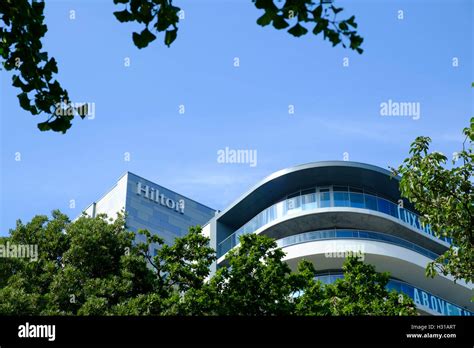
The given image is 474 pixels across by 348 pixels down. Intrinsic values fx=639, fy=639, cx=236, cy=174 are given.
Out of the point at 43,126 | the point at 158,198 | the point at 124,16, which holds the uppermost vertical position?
the point at 158,198

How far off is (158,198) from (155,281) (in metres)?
28.2

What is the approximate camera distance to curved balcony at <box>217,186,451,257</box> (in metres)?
36.2

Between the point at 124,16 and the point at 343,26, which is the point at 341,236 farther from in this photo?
the point at 343,26

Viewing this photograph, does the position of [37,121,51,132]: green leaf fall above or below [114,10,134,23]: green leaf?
below

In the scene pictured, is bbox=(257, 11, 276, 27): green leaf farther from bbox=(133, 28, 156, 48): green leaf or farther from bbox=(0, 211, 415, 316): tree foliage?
bbox=(0, 211, 415, 316): tree foliage

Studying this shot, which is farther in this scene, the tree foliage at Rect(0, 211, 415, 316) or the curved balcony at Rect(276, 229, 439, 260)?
the curved balcony at Rect(276, 229, 439, 260)

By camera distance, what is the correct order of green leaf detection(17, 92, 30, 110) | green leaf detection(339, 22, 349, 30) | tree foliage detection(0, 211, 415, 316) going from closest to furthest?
green leaf detection(339, 22, 349, 30) < green leaf detection(17, 92, 30, 110) < tree foliage detection(0, 211, 415, 316)

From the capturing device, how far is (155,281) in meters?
22.0

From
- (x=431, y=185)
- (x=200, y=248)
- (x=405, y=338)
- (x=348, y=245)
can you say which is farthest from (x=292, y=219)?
(x=405, y=338)

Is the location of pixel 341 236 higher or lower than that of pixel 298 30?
higher

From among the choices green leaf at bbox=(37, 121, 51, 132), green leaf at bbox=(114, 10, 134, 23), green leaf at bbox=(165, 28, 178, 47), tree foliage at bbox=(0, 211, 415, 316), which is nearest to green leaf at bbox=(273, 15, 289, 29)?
green leaf at bbox=(165, 28, 178, 47)

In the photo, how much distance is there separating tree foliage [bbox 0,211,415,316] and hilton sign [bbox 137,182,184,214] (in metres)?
24.2

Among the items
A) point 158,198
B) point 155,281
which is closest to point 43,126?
point 155,281

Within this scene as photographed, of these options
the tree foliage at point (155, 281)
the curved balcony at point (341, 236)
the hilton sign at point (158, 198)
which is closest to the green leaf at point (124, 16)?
the tree foliage at point (155, 281)
